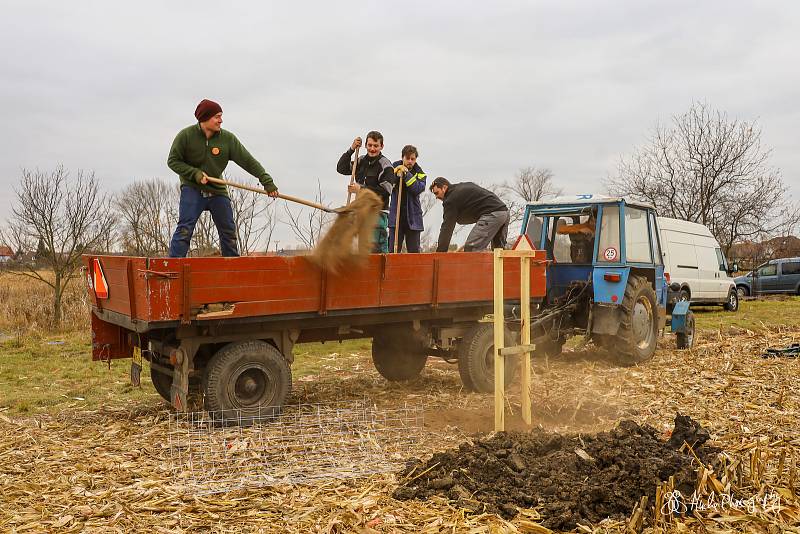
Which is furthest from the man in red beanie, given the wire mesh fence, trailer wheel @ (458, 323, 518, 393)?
trailer wheel @ (458, 323, 518, 393)

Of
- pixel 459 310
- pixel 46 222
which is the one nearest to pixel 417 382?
pixel 459 310

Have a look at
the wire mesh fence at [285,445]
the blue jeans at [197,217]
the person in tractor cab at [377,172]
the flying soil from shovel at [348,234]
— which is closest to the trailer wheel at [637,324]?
the person in tractor cab at [377,172]

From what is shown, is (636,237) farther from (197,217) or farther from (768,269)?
(768,269)

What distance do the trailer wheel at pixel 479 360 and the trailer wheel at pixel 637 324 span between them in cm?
231

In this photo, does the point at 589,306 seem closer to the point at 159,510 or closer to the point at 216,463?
the point at 216,463

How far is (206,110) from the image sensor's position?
6520mm

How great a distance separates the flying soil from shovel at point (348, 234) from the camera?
20.2 ft

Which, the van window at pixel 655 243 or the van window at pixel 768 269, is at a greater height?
the van window at pixel 655 243

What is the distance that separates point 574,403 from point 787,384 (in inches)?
93.1

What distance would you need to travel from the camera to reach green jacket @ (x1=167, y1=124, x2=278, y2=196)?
21.4ft

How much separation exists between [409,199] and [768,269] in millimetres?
20779

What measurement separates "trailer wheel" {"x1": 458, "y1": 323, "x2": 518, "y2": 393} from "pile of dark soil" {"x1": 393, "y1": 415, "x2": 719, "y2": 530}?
93.7 inches

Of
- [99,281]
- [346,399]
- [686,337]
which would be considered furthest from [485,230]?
[686,337]

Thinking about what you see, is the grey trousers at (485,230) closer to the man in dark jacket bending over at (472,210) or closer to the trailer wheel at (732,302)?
the man in dark jacket bending over at (472,210)
